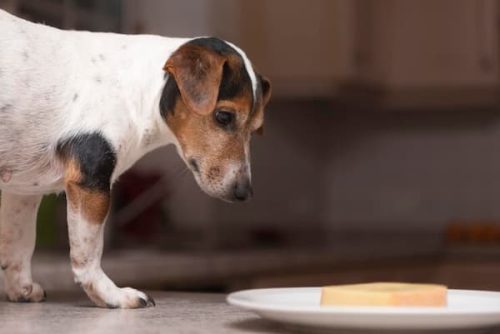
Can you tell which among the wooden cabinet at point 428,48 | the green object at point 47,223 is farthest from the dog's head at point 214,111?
the wooden cabinet at point 428,48

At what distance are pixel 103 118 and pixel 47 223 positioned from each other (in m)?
1.63

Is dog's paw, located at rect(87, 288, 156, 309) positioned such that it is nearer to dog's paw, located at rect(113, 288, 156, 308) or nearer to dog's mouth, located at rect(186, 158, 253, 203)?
dog's paw, located at rect(113, 288, 156, 308)

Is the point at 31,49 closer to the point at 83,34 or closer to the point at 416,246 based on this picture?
the point at 83,34

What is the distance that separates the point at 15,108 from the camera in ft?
4.15

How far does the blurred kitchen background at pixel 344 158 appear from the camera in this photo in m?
3.36

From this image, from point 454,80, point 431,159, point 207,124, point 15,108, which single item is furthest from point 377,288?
point 431,159

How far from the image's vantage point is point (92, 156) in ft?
4.15

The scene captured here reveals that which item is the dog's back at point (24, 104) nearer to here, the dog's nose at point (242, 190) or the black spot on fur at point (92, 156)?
the black spot on fur at point (92, 156)

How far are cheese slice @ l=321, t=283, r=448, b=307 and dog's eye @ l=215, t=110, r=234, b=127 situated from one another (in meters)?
0.31

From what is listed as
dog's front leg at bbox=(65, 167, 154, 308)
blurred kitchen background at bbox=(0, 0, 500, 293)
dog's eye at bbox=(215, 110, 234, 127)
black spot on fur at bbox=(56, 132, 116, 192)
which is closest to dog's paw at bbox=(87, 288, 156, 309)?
dog's front leg at bbox=(65, 167, 154, 308)

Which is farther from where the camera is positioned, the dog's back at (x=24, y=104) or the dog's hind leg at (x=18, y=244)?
the dog's hind leg at (x=18, y=244)

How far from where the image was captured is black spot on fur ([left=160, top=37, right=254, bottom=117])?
1.28m

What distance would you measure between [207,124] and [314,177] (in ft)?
12.6

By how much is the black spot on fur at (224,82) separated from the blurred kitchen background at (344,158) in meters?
1.58
